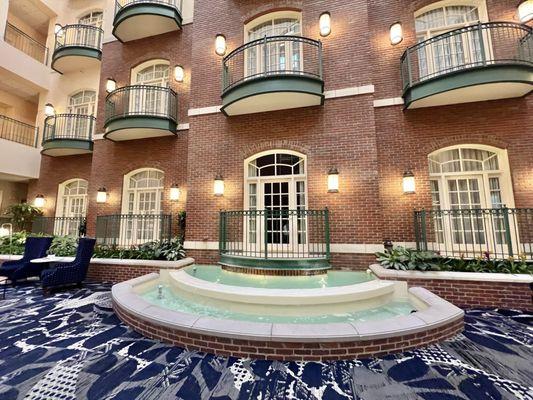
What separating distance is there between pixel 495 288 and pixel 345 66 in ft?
21.1

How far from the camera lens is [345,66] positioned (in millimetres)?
6883

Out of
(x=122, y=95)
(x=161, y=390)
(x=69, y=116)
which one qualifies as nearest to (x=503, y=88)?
(x=161, y=390)

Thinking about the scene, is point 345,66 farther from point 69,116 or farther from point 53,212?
point 53,212

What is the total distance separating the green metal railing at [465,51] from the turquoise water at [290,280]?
5327 millimetres

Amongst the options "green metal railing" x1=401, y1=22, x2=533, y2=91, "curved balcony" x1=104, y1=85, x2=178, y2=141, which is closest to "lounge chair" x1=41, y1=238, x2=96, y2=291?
"curved balcony" x1=104, y1=85, x2=178, y2=141

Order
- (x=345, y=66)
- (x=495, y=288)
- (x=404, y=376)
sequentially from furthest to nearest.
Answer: (x=345, y=66), (x=495, y=288), (x=404, y=376)

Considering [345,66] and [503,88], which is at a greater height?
[345,66]

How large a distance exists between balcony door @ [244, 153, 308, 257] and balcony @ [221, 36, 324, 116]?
5.21ft

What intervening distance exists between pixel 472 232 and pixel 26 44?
1992 centimetres

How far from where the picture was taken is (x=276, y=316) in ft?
13.6

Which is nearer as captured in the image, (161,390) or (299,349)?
(161,390)

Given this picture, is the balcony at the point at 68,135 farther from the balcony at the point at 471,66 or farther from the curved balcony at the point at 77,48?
the balcony at the point at 471,66

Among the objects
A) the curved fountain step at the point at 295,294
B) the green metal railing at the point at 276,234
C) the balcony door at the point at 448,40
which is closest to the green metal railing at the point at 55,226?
the green metal railing at the point at 276,234

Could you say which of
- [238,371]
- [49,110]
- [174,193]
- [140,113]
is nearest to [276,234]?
[174,193]
